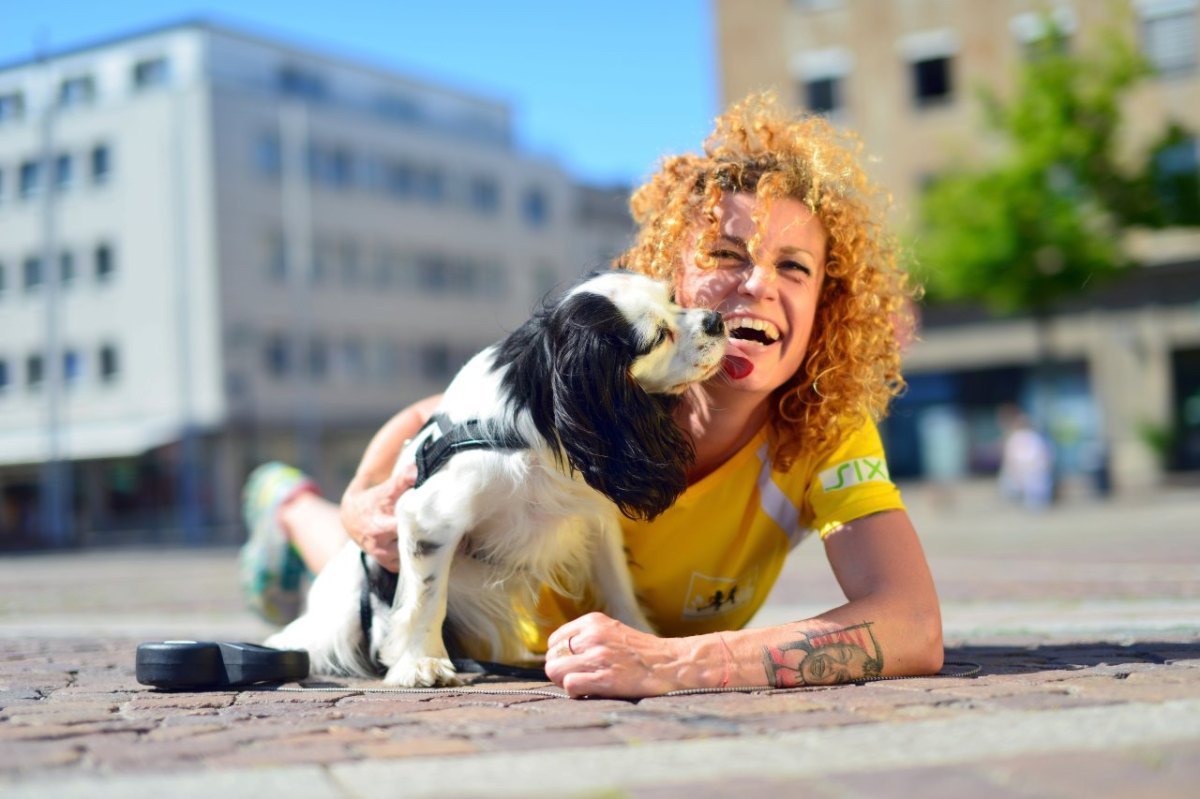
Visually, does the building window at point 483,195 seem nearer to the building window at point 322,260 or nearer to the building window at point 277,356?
the building window at point 322,260

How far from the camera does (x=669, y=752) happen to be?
251 cm

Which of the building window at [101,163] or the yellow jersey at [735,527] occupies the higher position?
the building window at [101,163]

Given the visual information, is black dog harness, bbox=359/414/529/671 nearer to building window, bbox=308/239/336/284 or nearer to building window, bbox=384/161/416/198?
building window, bbox=308/239/336/284

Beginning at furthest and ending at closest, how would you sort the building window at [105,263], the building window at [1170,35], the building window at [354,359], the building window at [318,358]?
the building window at [354,359] → the building window at [318,358] → the building window at [105,263] → the building window at [1170,35]

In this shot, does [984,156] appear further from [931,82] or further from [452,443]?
[452,443]

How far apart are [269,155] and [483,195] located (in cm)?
920

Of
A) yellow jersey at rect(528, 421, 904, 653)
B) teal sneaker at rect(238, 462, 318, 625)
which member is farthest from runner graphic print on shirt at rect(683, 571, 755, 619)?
teal sneaker at rect(238, 462, 318, 625)

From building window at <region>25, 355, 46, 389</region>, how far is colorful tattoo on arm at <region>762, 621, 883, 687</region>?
136ft

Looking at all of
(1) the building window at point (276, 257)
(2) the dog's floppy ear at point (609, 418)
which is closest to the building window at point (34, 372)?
(1) the building window at point (276, 257)

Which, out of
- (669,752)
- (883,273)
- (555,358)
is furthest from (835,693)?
(883,273)

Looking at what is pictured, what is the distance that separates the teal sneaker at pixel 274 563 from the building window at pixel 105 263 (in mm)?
38307

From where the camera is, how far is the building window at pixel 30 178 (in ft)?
122

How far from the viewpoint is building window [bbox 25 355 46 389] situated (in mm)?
40938

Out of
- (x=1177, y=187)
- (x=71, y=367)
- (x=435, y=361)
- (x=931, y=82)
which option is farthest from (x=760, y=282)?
(x=435, y=361)
